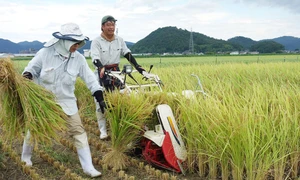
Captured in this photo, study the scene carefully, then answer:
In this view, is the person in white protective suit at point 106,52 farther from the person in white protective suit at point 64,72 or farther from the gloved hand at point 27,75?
the gloved hand at point 27,75

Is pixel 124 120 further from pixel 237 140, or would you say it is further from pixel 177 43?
pixel 177 43

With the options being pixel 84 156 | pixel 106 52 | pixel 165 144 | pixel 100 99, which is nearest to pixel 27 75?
pixel 100 99

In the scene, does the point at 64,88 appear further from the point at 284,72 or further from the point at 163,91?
the point at 284,72

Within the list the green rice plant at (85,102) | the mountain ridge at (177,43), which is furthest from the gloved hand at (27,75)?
the mountain ridge at (177,43)

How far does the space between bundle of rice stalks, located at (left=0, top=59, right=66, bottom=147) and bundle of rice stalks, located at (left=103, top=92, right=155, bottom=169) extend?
62 centimetres

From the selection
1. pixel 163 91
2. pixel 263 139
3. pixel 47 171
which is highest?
pixel 163 91

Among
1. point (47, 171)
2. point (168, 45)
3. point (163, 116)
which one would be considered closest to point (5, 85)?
point (47, 171)

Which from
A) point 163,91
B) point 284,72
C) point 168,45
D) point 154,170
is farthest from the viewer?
point 168,45

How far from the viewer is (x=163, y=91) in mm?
4250

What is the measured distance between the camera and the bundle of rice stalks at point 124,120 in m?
3.75

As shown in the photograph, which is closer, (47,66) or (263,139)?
(263,139)

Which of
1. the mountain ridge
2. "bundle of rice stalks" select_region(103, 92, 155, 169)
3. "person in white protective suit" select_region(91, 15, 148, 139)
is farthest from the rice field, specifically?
the mountain ridge

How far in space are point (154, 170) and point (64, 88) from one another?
1.27 meters

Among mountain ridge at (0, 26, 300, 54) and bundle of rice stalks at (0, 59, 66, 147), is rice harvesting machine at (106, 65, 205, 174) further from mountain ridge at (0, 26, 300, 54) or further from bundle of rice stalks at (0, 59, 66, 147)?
mountain ridge at (0, 26, 300, 54)
